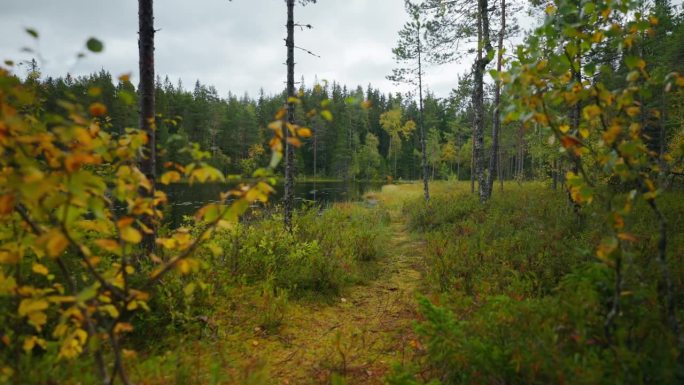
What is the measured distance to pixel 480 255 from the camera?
19.6ft

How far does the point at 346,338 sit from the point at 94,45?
4014 millimetres

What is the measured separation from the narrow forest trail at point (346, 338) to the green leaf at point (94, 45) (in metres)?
2.41

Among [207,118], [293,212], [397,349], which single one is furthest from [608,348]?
[207,118]

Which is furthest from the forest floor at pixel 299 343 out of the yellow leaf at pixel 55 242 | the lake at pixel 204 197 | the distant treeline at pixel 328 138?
the distant treeline at pixel 328 138

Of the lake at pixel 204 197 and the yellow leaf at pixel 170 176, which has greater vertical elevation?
the yellow leaf at pixel 170 176

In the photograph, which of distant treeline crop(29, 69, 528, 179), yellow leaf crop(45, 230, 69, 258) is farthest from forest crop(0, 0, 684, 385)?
distant treeline crop(29, 69, 528, 179)

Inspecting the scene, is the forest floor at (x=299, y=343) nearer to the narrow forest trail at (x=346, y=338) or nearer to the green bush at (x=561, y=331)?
the narrow forest trail at (x=346, y=338)

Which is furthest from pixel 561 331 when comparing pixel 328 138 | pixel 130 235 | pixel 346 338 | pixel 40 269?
pixel 328 138

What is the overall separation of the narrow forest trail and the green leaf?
7.91ft

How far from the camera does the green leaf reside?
1.58 meters

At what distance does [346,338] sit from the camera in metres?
4.37

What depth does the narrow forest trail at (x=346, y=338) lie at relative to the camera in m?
3.56

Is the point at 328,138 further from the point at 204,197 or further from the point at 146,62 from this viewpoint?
the point at 146,62

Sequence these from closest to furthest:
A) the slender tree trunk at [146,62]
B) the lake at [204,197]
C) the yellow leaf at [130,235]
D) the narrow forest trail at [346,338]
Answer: the yellow leaf at [130,235]
the narrow forest trail at [346,338]
the slender tree trunk at [146,62]
the lake at [204,197]
